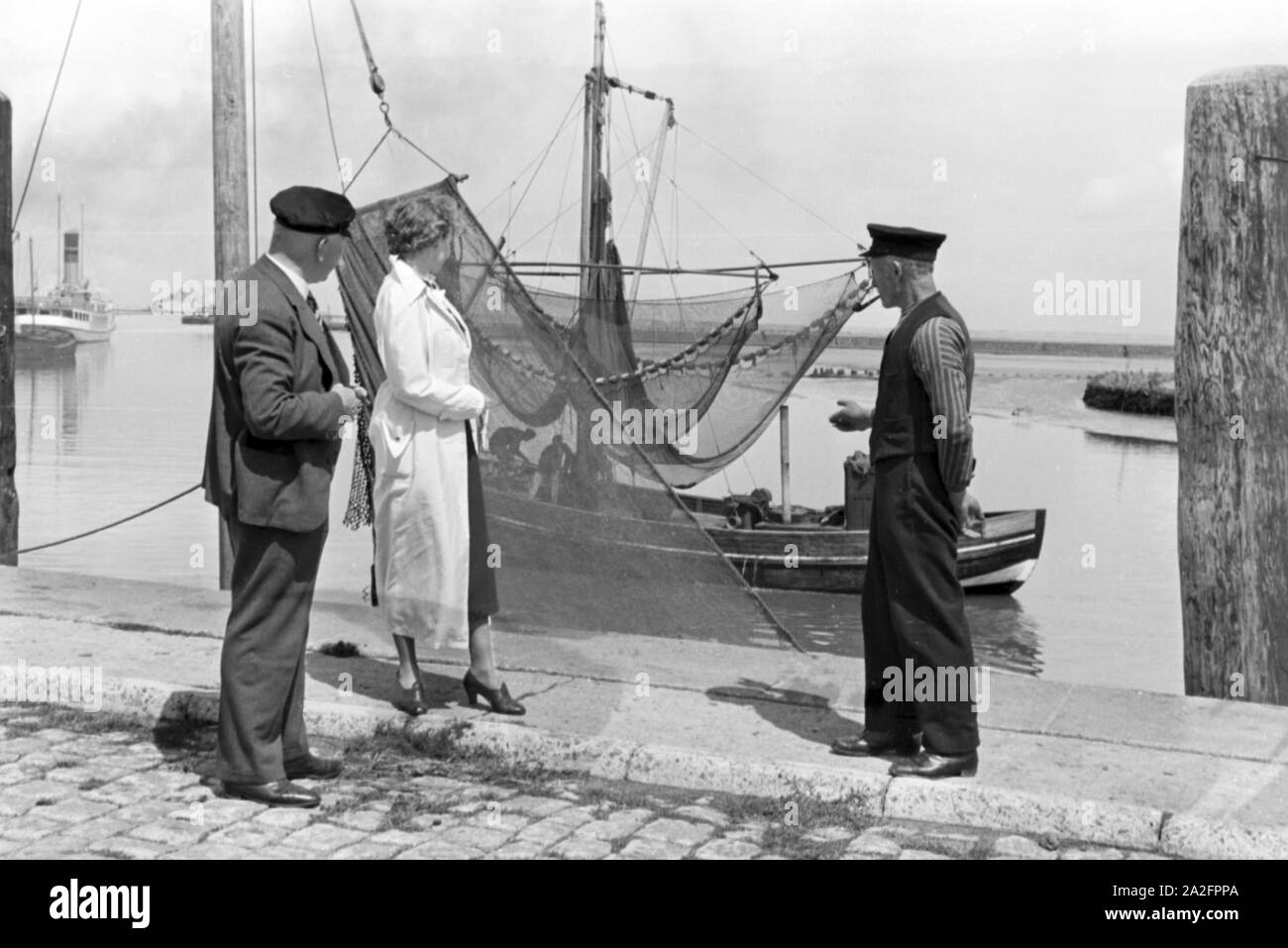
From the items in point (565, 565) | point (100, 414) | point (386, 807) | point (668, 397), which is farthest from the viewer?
point (100, 414)

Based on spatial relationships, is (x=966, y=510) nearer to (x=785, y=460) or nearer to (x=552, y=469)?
(x=552, y=469)

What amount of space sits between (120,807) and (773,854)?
2.02 metres

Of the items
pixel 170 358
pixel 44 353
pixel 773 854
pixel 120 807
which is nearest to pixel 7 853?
pixel 120 807

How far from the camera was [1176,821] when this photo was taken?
4500 millimetres

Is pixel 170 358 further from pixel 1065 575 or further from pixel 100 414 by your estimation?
pixel 1065 575

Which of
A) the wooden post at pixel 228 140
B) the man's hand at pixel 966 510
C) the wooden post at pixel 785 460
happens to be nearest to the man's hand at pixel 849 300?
the wooden post at pixel 785 460

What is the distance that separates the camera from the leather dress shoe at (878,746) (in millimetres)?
5234

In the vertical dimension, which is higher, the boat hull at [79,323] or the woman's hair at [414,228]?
the boat hull at [79,323]

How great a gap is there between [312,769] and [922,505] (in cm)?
222

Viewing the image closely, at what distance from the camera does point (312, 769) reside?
5.09 metres

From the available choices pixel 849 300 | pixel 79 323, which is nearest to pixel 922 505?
pixel 849 300

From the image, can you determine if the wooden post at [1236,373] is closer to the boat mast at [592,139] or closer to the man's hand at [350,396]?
the man's hand at [350,396]

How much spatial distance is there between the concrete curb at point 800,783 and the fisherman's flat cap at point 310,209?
186cm

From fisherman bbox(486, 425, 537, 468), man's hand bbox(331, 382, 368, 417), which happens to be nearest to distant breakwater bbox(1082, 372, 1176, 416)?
fisherman bbox(486, 425, 537, 468)
